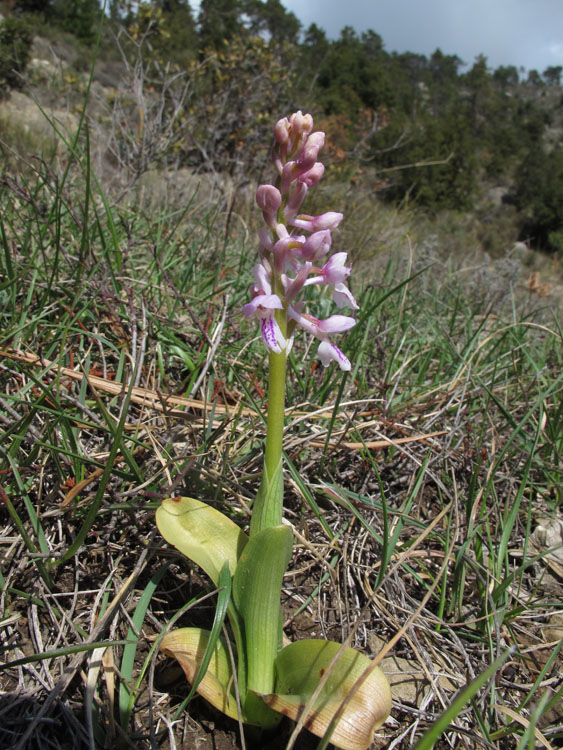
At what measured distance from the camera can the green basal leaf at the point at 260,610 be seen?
1172mm

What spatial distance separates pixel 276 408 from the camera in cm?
124

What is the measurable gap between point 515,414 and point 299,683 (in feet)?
5.70

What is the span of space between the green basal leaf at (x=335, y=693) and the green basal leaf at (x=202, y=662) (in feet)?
0.50

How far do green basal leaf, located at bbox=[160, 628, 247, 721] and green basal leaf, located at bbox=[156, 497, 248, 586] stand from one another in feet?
0.51

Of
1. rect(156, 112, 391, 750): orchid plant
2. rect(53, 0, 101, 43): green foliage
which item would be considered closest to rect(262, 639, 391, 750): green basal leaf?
rect(156, 112, 391, 750): orchid plant

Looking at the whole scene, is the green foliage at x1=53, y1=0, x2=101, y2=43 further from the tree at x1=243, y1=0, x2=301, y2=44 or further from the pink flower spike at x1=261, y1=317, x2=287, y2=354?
the pink flower spike at x1=261, y1=317, x2=287, y2=354

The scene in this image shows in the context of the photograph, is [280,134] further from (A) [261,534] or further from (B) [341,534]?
(B) [341,534]

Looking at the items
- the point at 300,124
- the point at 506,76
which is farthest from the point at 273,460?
the point at 506,76

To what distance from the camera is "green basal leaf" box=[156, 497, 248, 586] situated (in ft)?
4.31

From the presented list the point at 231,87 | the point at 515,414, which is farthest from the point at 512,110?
the point at 515,414

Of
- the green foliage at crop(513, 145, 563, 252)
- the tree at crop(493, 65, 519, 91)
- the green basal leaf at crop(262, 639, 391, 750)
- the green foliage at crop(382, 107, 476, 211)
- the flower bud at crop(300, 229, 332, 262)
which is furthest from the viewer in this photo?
the tree at crop(493, 65, 519, 91)

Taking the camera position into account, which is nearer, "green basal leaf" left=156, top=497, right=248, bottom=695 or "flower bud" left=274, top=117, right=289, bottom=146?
"flower bud" left=274, top=117, right=289, bottom=146

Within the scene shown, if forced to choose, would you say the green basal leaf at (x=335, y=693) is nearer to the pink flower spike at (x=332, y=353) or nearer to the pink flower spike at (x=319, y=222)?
the pink flower spike at (x=332, y=353)

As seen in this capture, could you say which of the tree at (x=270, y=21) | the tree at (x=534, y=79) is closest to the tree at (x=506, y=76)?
the tree at (x=534, y=79)
